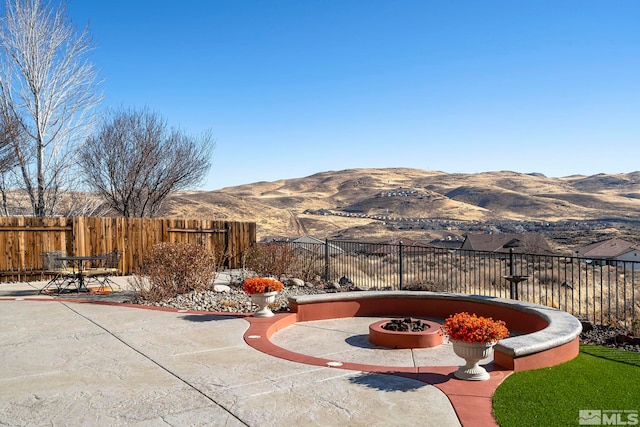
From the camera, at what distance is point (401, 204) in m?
102

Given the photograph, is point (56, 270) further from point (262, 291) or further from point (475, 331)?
point (475, 331)

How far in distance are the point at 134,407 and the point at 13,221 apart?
13.0m

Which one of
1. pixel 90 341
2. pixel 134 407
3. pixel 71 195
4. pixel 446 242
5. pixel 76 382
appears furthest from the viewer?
pixel 446 242

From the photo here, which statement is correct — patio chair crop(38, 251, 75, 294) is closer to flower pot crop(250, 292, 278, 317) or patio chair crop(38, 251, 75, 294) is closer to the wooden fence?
the wooden fence

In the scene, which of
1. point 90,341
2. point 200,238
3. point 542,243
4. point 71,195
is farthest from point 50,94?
point 542,243

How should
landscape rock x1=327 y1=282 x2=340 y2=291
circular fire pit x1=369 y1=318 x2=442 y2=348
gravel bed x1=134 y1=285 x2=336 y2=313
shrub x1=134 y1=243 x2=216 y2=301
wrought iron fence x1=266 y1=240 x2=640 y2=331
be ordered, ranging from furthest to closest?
landscape rock x1=327 y1=282 x2=340 y2=291 → shrub x1=134 y1=243 x2=216 y2=301 → gravel bed x1=134 y1=285 x2=336 y2=313 → wrought iron fence x1=266 y1=240 x2=640 y2=331 → circular fire pit x1=369 y1=318 x2=442 y2=348

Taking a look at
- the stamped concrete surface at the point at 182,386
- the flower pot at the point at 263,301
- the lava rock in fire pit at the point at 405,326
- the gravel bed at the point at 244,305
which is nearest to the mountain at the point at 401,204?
the gravel bed at the point at 244,305

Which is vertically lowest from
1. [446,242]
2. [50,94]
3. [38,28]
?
Answer: [446,242]

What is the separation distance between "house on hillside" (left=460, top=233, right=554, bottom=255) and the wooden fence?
69.9 feet

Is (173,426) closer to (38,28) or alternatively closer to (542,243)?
(38,28)

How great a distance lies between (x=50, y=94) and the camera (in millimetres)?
18641

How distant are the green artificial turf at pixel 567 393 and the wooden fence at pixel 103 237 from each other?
10.6 meters

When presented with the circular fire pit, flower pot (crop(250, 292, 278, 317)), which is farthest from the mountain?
the circular fire pit

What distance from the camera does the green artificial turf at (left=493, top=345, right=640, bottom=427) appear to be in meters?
4.57
